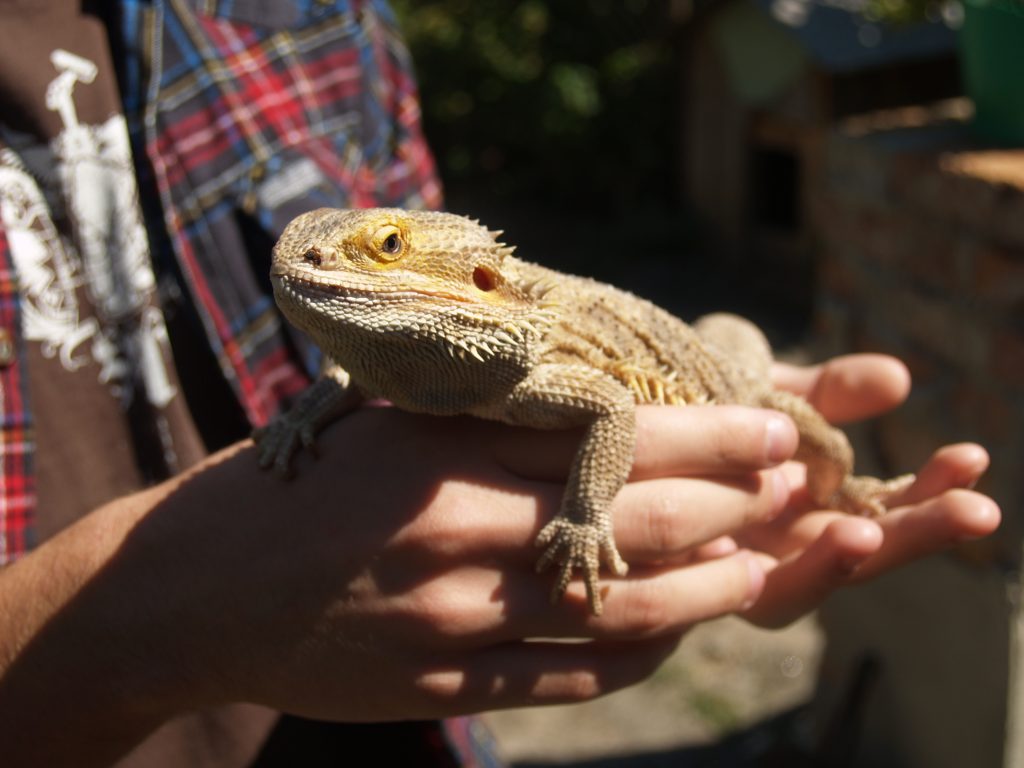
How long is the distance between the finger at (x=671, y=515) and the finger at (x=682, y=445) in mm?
42

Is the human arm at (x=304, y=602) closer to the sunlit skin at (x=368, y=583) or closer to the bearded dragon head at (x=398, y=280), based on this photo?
the sunlit skin at (x=368, y=583)

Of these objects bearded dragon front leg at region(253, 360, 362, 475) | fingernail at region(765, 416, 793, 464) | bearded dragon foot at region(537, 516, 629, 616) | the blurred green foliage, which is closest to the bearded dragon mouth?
bearded dragon front leg at region(253, 360, 362, 475)

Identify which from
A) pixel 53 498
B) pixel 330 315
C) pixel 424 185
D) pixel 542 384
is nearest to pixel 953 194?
pixel 424 185

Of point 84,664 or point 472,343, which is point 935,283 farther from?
point 84,664

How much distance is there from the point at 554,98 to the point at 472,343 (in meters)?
9.32

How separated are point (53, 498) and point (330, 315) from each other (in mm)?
910

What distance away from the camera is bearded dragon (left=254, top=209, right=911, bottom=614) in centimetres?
181

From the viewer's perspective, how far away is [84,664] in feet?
6.17

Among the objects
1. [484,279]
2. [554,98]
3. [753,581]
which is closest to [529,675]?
[753,581]

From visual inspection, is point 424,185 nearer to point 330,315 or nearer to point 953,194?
point 330,315

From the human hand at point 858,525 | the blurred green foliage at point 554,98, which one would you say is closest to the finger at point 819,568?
the human hand at point 858,525

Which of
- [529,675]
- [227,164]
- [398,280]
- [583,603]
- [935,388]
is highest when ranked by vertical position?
[227,164]

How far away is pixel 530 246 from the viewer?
10.8 m

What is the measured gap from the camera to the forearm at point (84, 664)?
188cm
